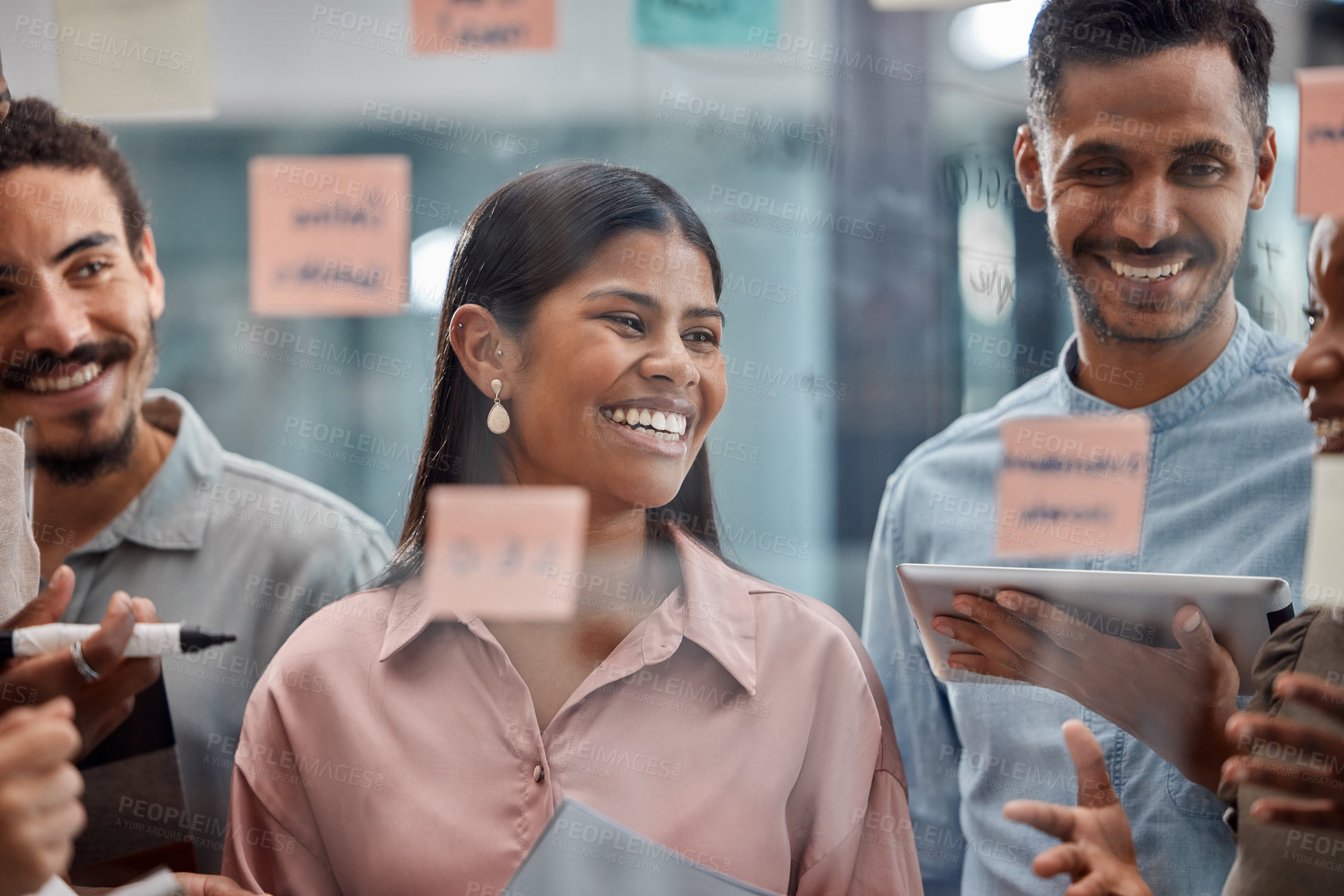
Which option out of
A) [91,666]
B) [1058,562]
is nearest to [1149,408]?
[1058,562]

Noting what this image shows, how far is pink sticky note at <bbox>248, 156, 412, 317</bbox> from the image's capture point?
144 centimetres

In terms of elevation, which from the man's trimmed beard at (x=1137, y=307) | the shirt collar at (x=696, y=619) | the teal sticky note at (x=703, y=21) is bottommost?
the shirt collar at (x=696, y=619)

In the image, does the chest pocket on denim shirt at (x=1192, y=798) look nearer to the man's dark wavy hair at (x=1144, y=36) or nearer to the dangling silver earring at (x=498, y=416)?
the man's dark wavy hair at (x=1144, y=36)

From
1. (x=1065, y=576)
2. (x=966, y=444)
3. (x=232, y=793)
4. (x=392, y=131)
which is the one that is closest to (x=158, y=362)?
(x=392, y=131)

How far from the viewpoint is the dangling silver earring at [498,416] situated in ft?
4.42

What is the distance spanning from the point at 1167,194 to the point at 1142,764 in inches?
26.7

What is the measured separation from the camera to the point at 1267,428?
1309mm

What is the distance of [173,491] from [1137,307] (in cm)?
128

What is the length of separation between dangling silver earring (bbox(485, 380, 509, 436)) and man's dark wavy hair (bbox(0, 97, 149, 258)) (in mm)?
555

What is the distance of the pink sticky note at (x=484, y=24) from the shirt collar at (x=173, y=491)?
1.98 ft

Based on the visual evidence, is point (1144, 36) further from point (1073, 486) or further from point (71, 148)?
point (71, 148)

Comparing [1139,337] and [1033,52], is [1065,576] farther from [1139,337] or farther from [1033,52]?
[1033,52]

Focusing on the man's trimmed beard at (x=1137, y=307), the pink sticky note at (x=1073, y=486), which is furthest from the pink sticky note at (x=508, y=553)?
the man's trimmed beard at (x=1137, y=307)

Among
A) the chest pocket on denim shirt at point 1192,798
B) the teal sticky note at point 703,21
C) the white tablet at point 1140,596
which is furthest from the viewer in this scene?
the teal sticky note at point 703,21
